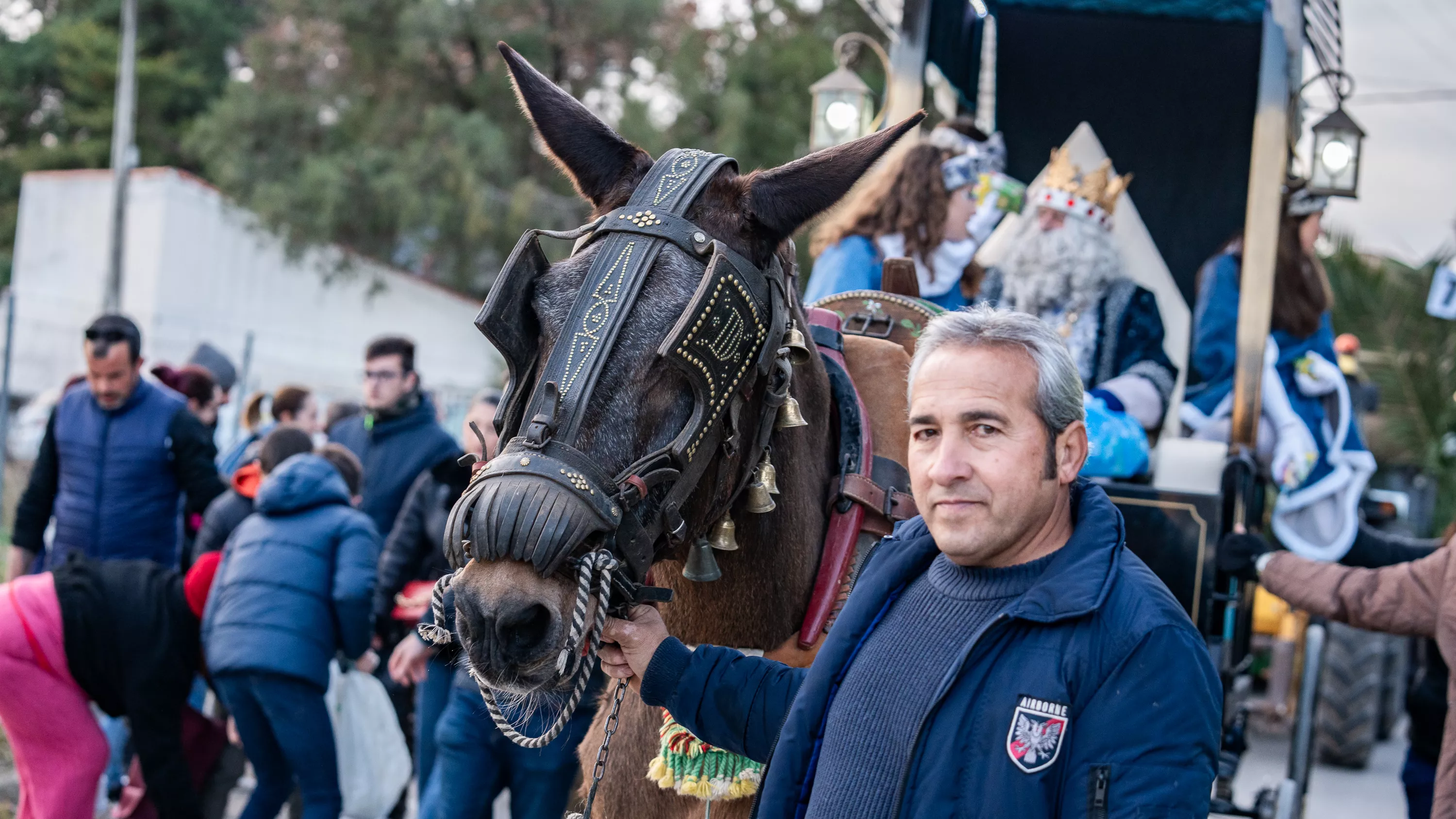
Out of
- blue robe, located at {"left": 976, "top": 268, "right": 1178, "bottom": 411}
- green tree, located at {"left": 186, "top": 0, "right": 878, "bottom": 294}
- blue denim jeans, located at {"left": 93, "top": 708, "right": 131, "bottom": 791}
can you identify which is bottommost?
blue denim jeans, located at {"left": 93, "top": 708, "right": 131, "bottom": 791}

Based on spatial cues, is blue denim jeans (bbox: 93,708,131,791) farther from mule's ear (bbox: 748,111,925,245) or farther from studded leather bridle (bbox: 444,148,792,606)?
mule's ear (bbox: 748,111,925,245)

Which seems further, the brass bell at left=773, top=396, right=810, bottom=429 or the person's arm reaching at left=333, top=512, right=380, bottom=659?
the person's arm reaching at left=333, top=512, right=380, bottom=659

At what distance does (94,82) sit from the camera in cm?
2725

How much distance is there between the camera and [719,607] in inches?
99.8

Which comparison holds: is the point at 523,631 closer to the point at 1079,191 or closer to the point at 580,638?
the point at 580,638

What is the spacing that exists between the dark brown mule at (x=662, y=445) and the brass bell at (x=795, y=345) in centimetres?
7

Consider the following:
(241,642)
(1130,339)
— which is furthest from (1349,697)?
(241,642)

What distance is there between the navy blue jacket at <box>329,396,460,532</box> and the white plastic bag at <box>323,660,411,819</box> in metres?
1.07

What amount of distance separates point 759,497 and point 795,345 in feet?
0.96

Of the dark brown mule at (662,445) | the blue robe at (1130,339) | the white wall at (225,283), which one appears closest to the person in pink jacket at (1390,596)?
the blue robe at (1130,339)

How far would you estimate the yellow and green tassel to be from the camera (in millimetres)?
2455

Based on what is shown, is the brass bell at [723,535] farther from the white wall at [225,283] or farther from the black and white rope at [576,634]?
the white wall at [225,283]

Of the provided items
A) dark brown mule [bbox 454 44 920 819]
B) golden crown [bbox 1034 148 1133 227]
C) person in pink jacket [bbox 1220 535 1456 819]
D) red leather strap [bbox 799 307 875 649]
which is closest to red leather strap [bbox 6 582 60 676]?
dark brown mule [bbox 454 44 920 819]

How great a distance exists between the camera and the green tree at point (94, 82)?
27109 millimetres
